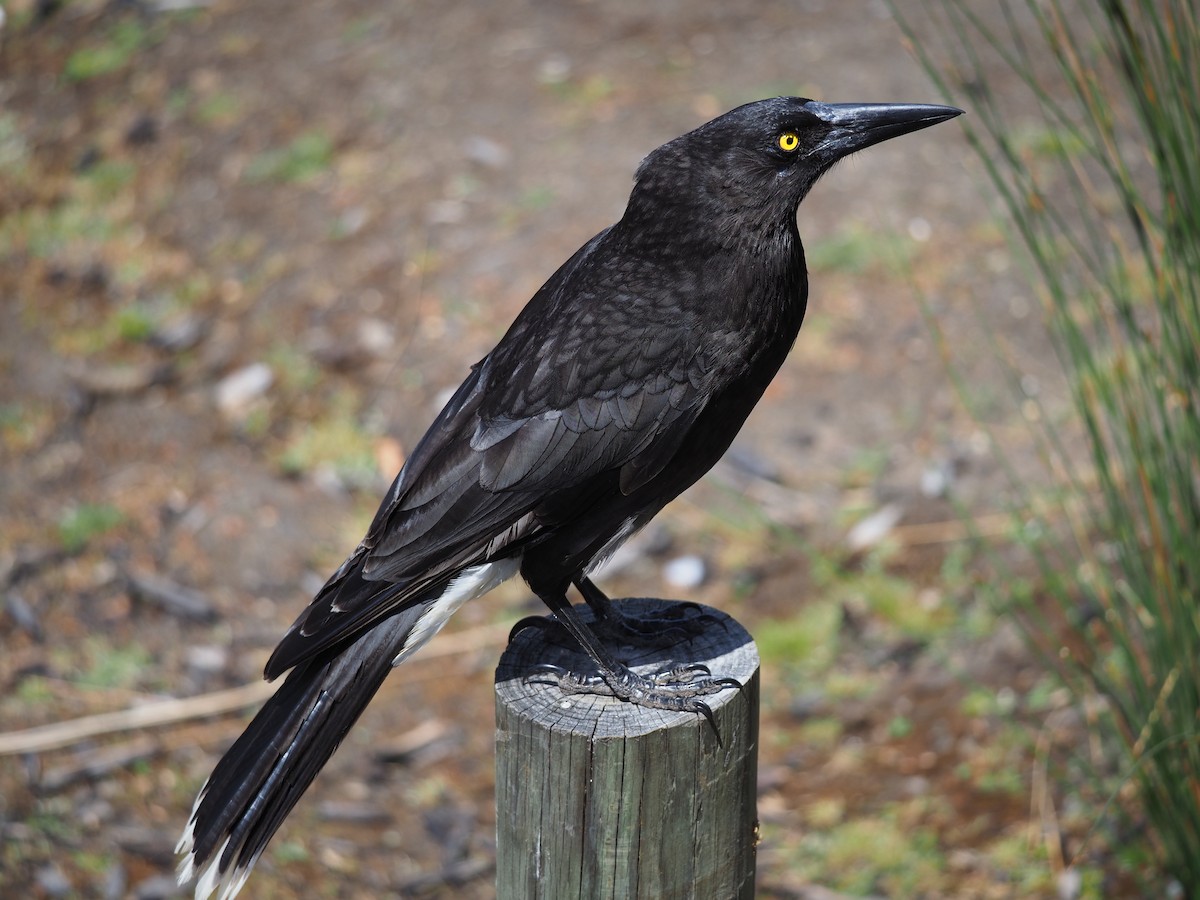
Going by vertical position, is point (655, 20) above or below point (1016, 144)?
above

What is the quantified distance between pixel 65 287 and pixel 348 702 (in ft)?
14.9

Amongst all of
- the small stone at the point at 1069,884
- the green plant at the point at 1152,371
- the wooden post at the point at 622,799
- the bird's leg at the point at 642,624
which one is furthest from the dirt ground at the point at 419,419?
the wooden post at the point at 622,799

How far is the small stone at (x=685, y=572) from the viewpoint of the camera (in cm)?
446

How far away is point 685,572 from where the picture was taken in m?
4.48

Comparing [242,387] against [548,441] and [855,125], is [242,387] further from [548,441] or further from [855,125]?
[855,125]

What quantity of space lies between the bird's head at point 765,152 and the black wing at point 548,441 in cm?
24

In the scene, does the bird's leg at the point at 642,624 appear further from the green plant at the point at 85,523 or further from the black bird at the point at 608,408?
the green plant at the point at 85,523

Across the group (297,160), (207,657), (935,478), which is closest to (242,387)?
(207,657)

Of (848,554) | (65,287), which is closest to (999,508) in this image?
(848,554)

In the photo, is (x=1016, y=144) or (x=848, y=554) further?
(x=1016, y=144)

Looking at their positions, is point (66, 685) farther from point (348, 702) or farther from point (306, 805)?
point (348, 702)

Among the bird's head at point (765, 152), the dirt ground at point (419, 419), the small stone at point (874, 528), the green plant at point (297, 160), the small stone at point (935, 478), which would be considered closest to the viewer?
the bird's head at point (765, 152)

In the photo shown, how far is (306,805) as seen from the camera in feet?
12.4

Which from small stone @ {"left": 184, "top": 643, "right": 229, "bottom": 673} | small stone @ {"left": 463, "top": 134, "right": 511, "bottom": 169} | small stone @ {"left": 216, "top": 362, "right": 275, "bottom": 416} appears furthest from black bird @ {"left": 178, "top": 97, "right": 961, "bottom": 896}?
small stone @ {"left": 463, "top": 134, "right": 511, "bottom": 169}
